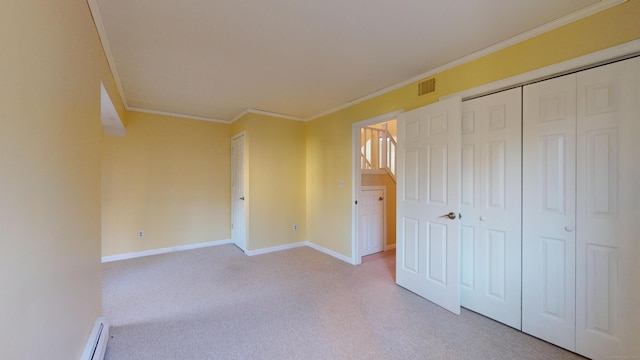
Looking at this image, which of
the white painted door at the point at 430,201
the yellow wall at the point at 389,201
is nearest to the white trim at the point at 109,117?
the white painted door at the point at 430,201

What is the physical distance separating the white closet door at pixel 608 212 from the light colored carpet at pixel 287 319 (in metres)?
0.35

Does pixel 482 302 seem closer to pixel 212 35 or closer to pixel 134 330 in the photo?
pixel 134 330

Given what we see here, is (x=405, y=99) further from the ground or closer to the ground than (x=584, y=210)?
further from the ground

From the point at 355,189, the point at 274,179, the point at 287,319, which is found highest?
the point at 274,179

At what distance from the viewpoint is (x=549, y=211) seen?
1.96 m

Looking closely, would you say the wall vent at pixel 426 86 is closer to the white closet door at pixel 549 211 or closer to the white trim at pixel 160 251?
the white closet door at pixel 549 211

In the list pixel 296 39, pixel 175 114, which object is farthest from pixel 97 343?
pixel 175 114

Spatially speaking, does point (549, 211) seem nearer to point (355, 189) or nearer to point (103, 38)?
point (355, 189)

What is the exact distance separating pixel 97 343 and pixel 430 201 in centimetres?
292

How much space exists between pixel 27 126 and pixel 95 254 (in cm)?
132

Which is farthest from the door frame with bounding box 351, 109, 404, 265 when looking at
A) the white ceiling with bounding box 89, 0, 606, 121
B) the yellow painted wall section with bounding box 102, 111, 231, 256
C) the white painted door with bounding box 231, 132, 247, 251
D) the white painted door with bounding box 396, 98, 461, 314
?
the yellow painted wall section with bounding box 102, 111, 231, 256

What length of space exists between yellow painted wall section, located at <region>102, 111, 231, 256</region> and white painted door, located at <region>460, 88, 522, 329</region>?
4108mm

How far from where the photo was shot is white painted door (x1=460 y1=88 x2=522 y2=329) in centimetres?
214

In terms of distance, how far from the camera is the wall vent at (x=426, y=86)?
2.71m
